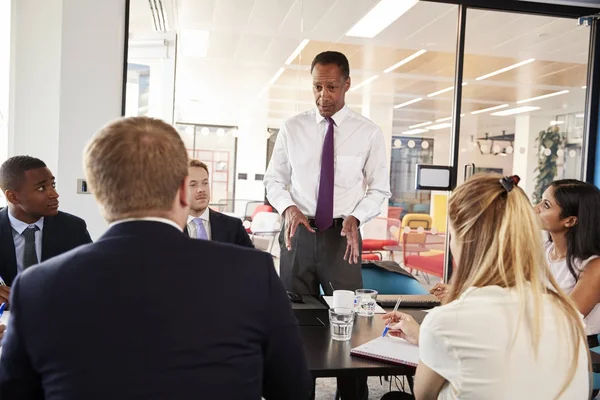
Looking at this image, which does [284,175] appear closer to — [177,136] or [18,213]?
[18,213]

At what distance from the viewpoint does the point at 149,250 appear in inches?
36.9

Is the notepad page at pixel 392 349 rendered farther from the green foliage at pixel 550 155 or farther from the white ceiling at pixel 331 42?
the green foliage at pixel 550 155

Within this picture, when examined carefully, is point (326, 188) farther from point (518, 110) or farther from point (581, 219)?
point (518, 110)

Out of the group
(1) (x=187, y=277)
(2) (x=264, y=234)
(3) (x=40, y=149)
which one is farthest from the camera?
(2) (x=264, y=234)

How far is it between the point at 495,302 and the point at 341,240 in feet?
4.75

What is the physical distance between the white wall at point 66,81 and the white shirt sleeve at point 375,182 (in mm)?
1918

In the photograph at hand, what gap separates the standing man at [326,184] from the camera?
102 inches

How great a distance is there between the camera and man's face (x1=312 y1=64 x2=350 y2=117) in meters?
2.70

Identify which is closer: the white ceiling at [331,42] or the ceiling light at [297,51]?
the white ceiling at [331,42]

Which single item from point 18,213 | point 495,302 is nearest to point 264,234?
point 18,213

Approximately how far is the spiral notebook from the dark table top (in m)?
0.01

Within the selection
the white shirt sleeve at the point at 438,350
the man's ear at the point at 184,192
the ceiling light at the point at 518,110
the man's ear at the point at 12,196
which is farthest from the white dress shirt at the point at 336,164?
the ceiling light at the point at 518,110

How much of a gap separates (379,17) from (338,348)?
137 inches

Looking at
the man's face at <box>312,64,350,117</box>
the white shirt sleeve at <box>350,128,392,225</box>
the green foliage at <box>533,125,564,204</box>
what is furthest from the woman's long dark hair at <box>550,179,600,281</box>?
the green foliage at <box>533,125,564,204</box>
